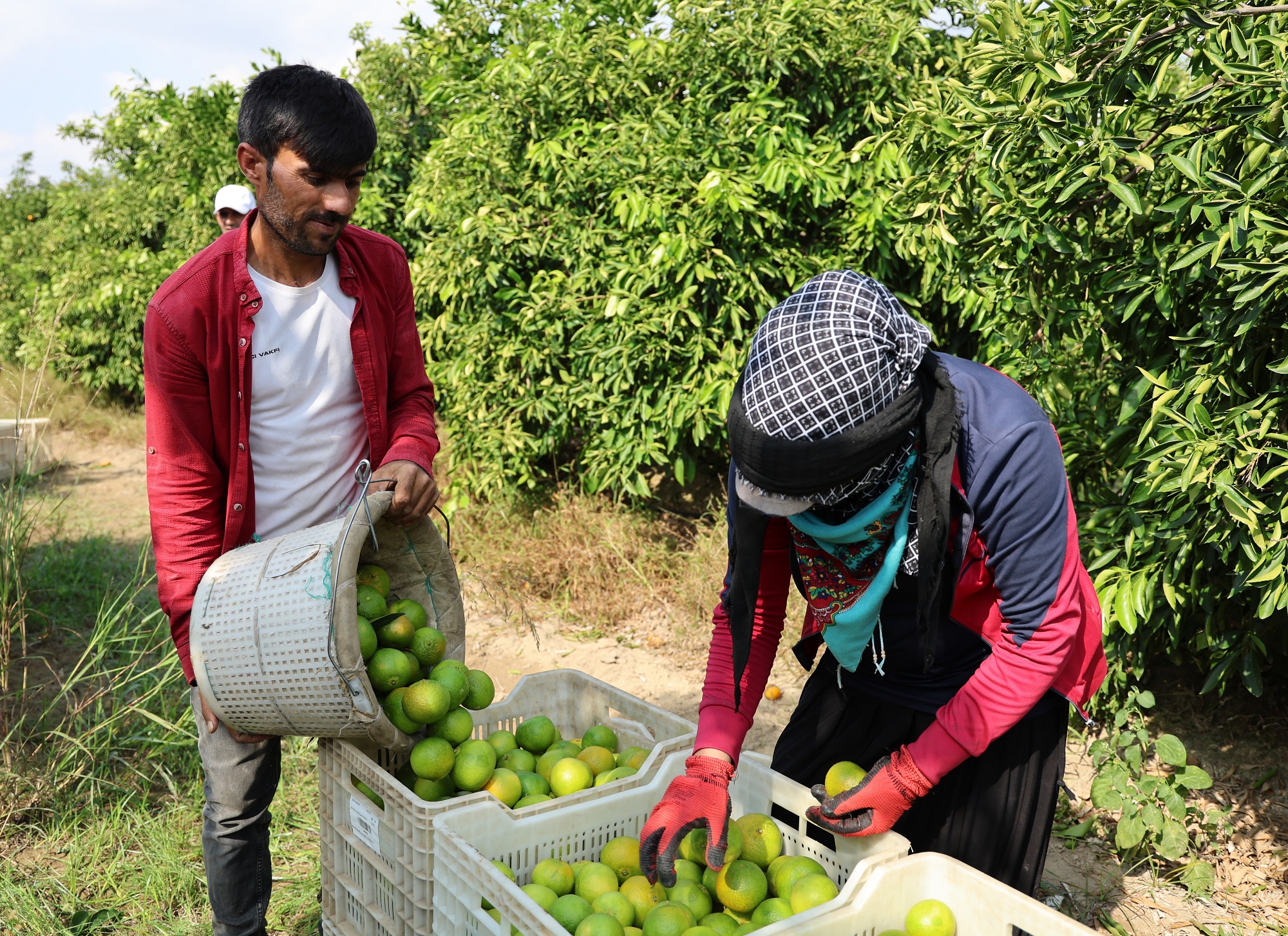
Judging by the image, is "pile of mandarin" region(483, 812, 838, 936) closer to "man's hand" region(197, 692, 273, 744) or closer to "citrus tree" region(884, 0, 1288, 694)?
"man's hand" region(197, 692, 273, 744)

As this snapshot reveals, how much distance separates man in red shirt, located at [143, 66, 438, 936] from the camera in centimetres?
215

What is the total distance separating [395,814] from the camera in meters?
1.97

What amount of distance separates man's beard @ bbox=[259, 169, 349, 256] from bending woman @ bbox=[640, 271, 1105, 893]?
1073 mm

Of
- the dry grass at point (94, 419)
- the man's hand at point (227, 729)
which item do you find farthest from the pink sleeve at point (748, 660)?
the dry grass at point (94, 419)

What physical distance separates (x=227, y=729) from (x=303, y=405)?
0.75 meters

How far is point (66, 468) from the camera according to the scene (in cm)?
928

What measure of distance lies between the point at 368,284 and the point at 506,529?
3.57 m

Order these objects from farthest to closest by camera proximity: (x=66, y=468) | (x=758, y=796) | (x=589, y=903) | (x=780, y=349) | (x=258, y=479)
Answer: (x=66, y=468)
(x=258, y=479)
(x=758, y=796)
(x=589, y=903)
(x=780, y=349)

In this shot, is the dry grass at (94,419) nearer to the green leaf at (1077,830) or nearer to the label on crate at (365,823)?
the label on crate at (365,823)

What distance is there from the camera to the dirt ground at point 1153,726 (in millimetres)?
2965

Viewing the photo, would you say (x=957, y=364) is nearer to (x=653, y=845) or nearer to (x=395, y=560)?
Result: (x=653, y=845)

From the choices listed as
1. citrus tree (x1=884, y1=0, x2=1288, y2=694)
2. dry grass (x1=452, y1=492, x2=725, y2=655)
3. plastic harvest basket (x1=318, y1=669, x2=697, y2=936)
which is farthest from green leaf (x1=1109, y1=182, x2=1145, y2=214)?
dry grass (x1=452, y1=492, x2=725, y2=655)

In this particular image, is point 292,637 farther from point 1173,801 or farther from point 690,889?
point 1173,801

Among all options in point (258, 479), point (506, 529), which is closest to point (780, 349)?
point (258, 479)
